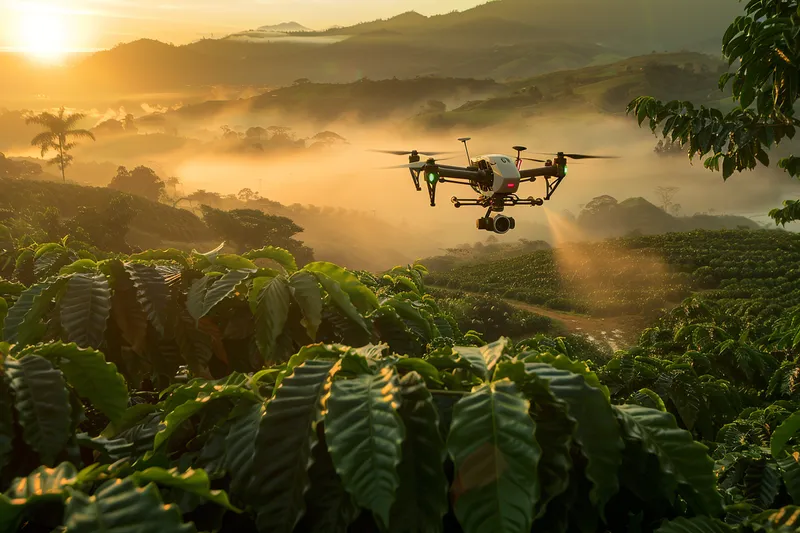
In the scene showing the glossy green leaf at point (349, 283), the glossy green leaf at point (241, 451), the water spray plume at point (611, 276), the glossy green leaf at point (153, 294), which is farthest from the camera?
the water spray plume at point (611, 276)

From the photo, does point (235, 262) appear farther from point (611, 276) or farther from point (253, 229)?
point (253, 229)

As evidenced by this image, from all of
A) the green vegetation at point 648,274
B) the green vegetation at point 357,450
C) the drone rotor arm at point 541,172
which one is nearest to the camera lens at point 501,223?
the drone rotor arm at point 541,172

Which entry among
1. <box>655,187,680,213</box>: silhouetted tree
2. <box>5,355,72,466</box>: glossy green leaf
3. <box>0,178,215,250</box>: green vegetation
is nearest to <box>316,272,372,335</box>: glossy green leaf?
<box>5,355,72,466</box>: glossy green leaf

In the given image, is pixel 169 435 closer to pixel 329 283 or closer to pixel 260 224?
pixel 329 283

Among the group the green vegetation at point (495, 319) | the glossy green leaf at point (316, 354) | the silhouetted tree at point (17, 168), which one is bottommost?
the green vegetation at point (495, 319)

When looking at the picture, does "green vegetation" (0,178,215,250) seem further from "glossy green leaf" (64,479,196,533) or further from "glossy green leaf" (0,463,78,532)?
"glossy green leaf" (64,479,196,533)

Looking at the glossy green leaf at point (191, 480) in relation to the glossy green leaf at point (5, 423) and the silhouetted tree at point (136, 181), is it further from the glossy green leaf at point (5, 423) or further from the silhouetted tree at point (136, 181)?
the silhouetted tree at point (136, 181)

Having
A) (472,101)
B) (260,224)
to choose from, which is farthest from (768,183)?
(260,224)
